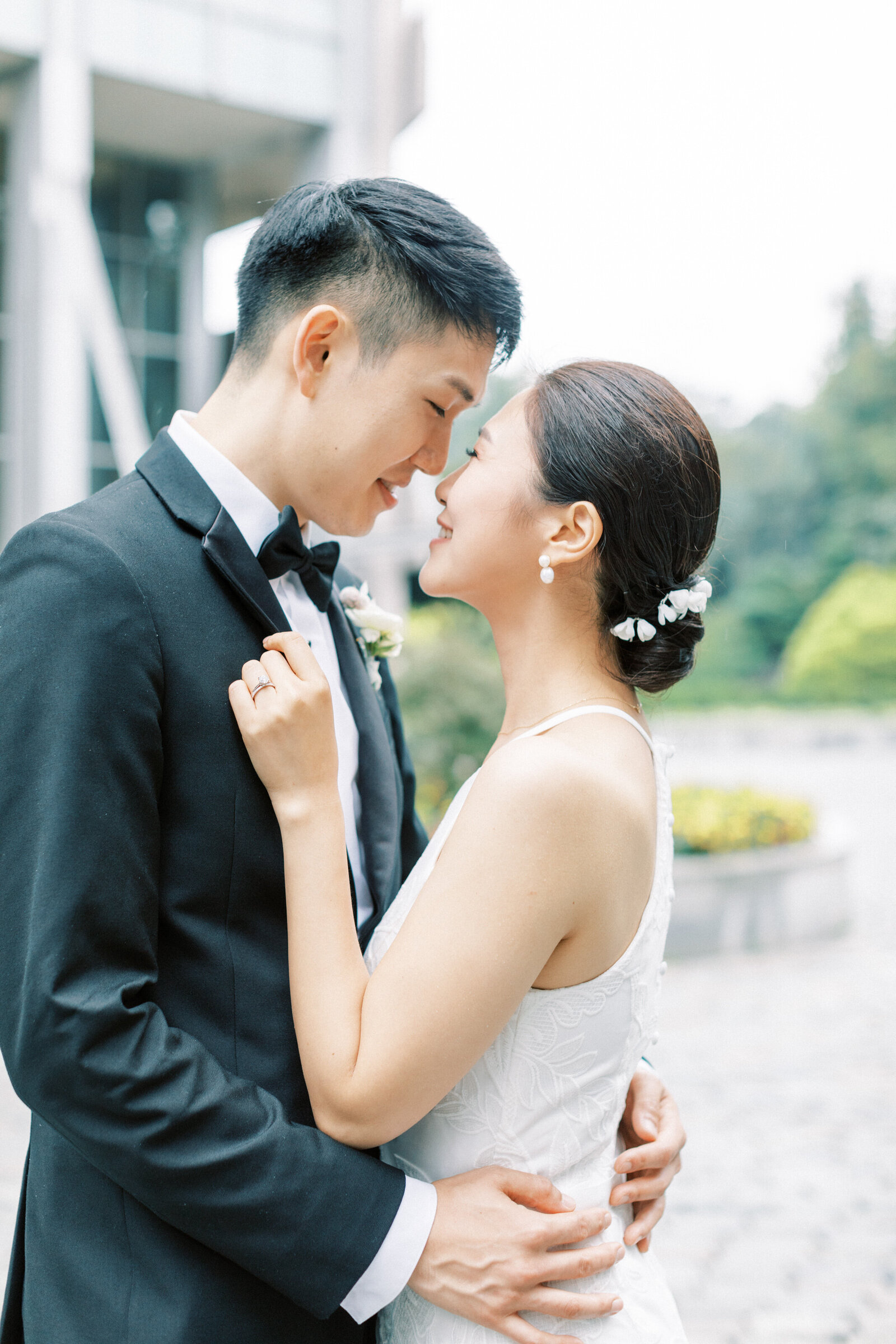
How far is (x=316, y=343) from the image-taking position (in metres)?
1.71

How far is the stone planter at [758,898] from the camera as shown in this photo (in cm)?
704

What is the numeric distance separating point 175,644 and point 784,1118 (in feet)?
Result: 14.7

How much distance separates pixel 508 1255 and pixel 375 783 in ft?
2.23

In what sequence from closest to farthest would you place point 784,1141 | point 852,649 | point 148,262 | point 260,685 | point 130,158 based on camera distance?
point 260,685 → point 784,1141 → point 130,158 → point 148,262 → point 852,649

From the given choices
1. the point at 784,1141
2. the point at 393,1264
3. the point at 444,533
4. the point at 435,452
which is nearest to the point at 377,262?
the point at 435,452

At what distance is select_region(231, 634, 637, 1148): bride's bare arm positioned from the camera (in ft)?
4.56

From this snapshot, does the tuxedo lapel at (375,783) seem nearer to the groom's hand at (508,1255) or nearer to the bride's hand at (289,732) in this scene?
the bride's hand at (289,732)

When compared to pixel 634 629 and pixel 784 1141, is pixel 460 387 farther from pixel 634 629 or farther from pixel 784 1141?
pixel 784 1141

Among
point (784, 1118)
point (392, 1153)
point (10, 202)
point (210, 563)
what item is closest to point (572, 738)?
point (210, 563)

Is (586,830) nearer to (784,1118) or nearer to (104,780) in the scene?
(104,780)

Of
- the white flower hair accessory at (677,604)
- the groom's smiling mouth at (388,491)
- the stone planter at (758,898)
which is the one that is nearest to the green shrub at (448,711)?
the stone planter at (758,898)

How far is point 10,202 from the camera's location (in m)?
11.0

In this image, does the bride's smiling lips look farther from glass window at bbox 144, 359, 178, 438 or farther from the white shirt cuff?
glass window at bbox 144, 359, 178, 438

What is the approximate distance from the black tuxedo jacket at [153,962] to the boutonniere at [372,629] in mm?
437
